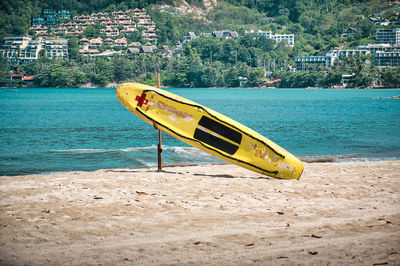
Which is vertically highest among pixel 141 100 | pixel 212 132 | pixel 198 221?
pixel 141 100

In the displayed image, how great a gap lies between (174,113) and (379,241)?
6275 mm

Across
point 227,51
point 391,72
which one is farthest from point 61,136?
point 227,51

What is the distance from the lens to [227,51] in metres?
190

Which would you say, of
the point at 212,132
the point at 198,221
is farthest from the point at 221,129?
the point at 198,221

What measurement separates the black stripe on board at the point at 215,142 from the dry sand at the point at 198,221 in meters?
0.73

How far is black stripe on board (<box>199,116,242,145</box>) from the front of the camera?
11.6 m

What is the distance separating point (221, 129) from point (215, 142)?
12.5 inches

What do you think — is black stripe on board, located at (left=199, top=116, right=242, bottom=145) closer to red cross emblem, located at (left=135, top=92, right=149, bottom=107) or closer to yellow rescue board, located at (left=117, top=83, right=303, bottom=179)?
yellow rescue board, located at (left=117, top=83, right=303, bottom=179)

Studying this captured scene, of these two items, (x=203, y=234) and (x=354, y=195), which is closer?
(x=203, y=234)

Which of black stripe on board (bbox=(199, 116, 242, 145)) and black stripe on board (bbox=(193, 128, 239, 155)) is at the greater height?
black stripe on board (bbox=(199, 116, 242, 145))

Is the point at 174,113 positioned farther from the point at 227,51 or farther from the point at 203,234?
the point at 227,51

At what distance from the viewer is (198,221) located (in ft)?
24.9

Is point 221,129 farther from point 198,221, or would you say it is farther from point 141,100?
point 198,221

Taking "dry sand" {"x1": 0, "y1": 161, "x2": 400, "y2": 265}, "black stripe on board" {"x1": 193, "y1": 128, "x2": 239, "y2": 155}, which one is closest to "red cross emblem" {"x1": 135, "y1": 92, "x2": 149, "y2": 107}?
"black stripe on board" {"x1": 193, "y1": 128, "x2": 239, "y2": 155}
